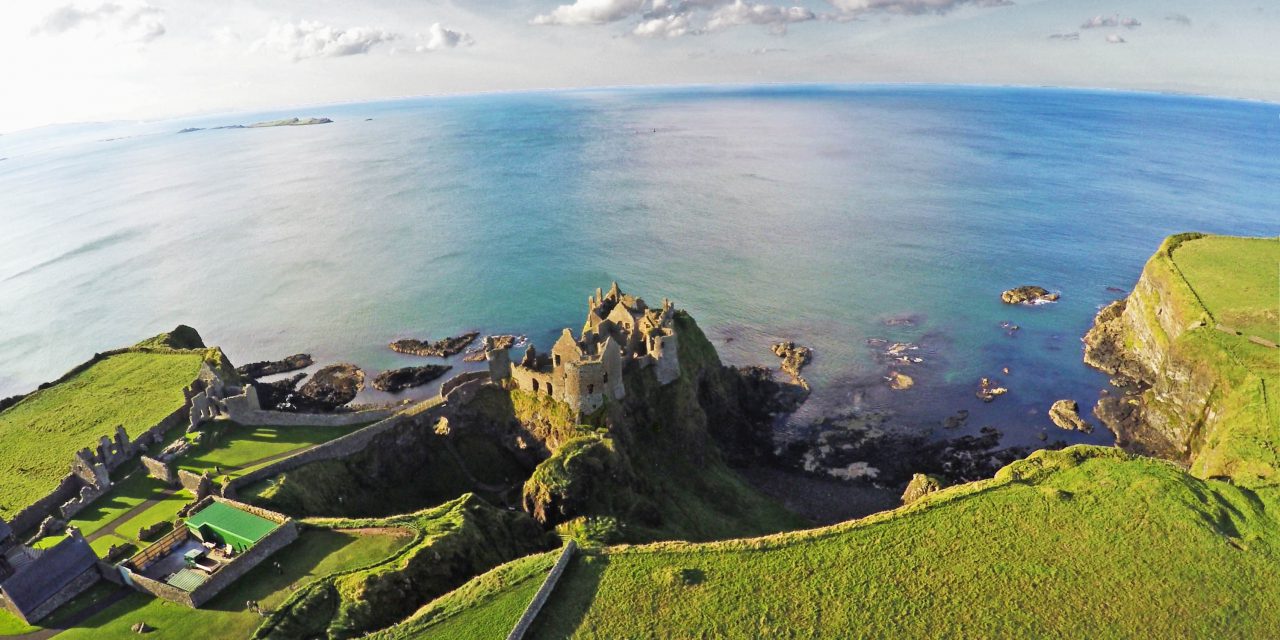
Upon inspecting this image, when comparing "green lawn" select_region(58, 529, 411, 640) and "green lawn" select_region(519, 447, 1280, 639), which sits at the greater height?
"green lawn" select_region(58, 529, 411, 640)

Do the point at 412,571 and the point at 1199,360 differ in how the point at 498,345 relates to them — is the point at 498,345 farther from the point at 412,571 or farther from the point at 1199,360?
the point at 1199,360

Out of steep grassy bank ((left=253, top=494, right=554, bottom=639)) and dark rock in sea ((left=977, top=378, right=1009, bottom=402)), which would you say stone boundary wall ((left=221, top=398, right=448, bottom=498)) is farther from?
dark rock in sea ((left=977, top=378, right=1009, bottom=402))

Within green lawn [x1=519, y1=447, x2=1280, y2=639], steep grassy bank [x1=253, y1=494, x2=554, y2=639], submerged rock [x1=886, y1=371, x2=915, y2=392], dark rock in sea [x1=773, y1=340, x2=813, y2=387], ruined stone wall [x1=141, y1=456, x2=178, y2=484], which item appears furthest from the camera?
dark rock in sea [x1=773, y1=340, x2=813, y2=387]

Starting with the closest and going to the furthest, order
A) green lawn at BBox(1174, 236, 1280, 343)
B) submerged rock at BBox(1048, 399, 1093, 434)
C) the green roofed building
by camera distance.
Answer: the green roofed building
submerged rock at BBox(1048, 399, 1093, 434)
green lawn at BBox(1174, 236, 1280, 343)

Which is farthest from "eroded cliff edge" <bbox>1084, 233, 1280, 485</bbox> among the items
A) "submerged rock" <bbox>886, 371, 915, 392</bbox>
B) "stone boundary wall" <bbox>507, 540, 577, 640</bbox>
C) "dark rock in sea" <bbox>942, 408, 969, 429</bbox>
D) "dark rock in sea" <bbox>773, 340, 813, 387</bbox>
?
"stone boundary wall" <bbox>507, 540, 577, 640</bbox>

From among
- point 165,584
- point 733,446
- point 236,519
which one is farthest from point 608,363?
point 165,584

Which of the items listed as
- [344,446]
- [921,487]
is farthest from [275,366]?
[921,487]

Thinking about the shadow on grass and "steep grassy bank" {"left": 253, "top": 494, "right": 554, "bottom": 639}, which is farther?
the shadow on grass

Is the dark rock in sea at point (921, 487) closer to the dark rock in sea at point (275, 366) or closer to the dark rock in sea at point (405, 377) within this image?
the dark rock in sea at point (405, 377)
